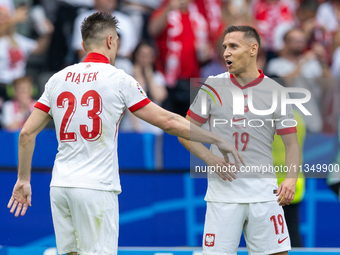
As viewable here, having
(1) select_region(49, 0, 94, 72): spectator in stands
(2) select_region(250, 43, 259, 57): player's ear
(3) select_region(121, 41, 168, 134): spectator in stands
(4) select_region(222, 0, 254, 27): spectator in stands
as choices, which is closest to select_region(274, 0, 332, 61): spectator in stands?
(4) select_region(222, 0, 254, 27): spectator in stands

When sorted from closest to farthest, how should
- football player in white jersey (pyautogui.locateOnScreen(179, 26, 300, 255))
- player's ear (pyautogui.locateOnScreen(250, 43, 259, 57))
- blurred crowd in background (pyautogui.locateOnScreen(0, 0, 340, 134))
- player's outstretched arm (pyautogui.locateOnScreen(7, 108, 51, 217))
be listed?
1. player's outstretched arm (pyautogui.locateOnScreen(7, 108, 51, 217))
2. football player in white jersey (pyautogui.locateOnScreen(179, 26, 300, 255))
3. player's ear (pyautogui.locateOnScreen(250, 43, 259, 57))
4. blurred crowd in background (pyautogui.locateOnScreen(0, 0, 340, 134))

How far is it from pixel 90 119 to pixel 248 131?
1313 mm

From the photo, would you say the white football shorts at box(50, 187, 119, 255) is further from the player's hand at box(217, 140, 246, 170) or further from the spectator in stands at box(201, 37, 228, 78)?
the spectator in stands at box(201, 37, 228, 78)

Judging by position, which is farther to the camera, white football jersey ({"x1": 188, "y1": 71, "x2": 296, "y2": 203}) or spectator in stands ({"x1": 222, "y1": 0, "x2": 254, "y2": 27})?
spectator in stands ({"x1": 222, "y1": 0, "x2": 254, "y2": 27})

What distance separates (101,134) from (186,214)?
2617 mm

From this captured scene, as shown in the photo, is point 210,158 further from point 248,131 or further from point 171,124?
point 171,124

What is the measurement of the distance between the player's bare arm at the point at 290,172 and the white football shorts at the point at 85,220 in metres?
1.35

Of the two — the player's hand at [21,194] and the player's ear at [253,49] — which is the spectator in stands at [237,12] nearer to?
the player's ear at [253,49]

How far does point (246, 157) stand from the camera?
4.12 metres

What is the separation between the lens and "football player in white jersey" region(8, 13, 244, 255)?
3.77 meters

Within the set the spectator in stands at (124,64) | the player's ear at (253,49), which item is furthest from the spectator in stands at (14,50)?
Result: the player's ear at (253,49)

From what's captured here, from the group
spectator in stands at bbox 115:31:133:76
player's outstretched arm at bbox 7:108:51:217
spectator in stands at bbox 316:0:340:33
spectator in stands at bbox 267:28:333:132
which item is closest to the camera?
player's outstretched arm at bbox 7:108:51:217

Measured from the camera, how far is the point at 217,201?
13.4ft

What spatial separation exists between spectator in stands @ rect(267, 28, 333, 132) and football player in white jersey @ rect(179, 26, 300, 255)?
2940 mm
